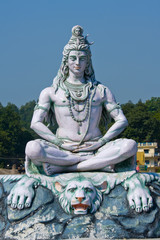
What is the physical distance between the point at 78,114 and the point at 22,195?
2.25 meters

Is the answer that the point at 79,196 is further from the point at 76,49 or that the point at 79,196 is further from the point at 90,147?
the point at 76,49

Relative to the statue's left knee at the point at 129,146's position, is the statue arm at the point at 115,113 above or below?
above

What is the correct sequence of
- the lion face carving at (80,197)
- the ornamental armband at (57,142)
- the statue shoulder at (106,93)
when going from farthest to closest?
1. the statue shoulder at (106,93)
2. the ornamental armband at (57,142)
3. the lion face carving at (80,197)

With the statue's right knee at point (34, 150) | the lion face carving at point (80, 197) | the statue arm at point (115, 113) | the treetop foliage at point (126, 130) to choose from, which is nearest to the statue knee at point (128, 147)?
the statue arm at point (115, 113)

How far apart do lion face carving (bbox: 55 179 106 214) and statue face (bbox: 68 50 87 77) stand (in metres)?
2.60

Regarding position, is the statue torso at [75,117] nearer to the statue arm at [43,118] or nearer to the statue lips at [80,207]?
the statue arm at [43,118]

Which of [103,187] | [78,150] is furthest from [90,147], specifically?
[103,187]

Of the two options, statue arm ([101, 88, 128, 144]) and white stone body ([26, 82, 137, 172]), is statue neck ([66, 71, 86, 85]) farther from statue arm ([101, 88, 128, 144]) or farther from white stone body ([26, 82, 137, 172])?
statue arm ([101, 88, 128, 144])

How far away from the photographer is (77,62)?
464 inches

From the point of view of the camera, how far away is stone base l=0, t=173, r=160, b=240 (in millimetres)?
10055

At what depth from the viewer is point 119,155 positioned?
10.8m

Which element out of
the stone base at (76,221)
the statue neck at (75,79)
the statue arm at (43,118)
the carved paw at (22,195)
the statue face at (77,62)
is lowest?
the stone base at (76,221)

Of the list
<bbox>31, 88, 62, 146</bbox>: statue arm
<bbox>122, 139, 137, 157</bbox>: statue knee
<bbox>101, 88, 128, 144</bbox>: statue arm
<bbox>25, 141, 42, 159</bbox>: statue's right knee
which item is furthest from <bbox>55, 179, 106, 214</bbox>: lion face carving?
<bbox>101, 88, 128, 144</bbox>: statue arm

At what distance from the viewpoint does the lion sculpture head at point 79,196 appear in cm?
1019
